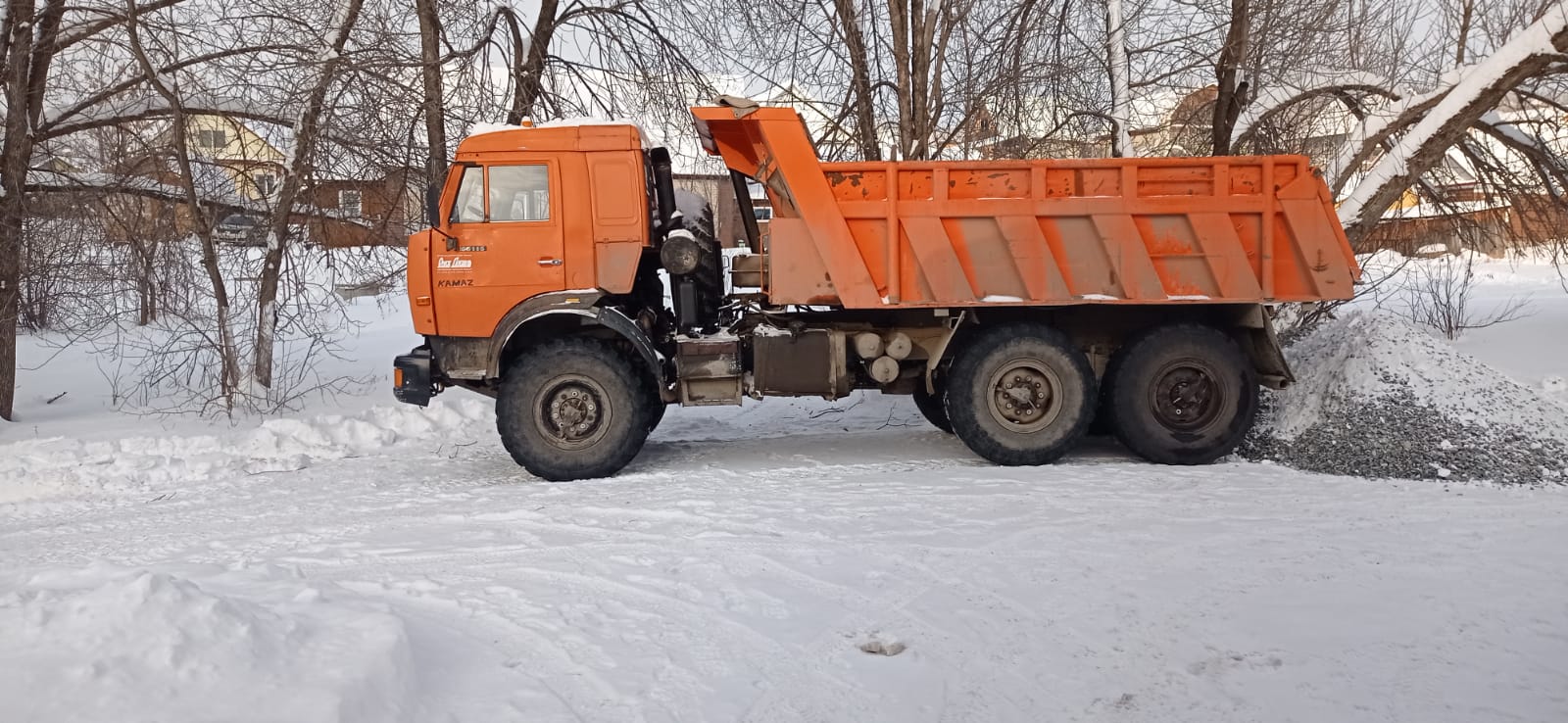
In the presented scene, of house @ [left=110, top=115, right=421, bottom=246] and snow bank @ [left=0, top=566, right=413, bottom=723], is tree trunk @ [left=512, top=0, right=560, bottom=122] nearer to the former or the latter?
house @ [left=110, top=115, right=421, bottom=246]

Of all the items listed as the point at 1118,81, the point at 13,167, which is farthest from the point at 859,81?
the point at 13,167

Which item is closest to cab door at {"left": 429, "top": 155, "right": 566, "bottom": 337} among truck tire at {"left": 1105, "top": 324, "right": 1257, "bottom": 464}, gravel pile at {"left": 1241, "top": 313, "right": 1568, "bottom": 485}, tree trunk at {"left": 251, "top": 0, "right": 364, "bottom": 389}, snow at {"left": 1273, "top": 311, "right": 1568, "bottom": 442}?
tree trunk at {"left": 251, "top": 0, "right": 364, "bottom": 389}

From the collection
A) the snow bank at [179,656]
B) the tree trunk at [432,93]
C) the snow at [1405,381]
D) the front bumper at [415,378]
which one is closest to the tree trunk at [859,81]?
the tree trunk at [432,93]

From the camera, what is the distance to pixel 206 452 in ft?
28.3

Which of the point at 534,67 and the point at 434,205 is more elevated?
the point at 534,67

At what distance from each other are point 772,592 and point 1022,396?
365 cm

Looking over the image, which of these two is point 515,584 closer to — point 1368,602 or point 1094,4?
point 1368,602

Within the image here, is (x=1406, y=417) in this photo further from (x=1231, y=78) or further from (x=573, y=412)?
(x=573, y=412)

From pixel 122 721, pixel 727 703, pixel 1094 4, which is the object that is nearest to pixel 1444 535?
pixel 727 703

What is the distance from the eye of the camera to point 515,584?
16.2 feet

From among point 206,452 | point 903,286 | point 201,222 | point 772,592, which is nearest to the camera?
point 772,592

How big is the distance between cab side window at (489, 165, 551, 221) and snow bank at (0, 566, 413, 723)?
14.3 feet

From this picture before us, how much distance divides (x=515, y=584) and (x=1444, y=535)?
478 cm

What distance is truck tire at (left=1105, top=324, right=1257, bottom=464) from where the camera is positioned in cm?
782
